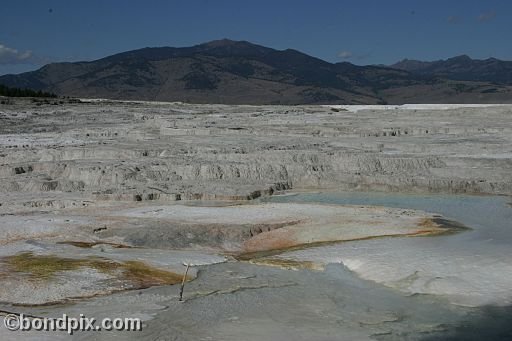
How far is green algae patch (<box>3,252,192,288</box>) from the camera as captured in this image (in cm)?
1020

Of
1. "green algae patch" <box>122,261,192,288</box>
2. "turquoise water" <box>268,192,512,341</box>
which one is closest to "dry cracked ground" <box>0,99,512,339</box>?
"green algae patch" <box>122,261,192,288</box>

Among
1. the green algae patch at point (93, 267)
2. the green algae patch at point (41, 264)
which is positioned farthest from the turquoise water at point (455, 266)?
the green algae patch at point (41, 264)

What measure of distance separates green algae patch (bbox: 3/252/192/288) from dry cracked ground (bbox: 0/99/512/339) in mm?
33

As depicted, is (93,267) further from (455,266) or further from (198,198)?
(198,198)

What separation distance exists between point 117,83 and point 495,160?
18671 centimetres

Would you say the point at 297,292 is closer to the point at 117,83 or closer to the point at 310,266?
the point at 310,266

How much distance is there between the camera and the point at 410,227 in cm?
1353

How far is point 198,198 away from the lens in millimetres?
17844

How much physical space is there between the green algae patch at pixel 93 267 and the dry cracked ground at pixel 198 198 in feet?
0.11

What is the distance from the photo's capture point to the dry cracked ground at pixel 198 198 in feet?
32.9

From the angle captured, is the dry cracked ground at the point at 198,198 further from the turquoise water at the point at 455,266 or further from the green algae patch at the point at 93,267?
the turquoise water at the point at 455,266

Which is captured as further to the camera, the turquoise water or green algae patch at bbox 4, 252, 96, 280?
green algae patch at bbox 4, 252, 96, 280

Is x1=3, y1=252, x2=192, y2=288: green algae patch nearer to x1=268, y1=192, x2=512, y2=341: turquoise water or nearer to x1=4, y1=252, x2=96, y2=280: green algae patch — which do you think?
x1=4, y1=252, x2=96, y2=280: green algae patch

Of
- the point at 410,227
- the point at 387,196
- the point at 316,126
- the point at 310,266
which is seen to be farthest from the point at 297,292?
the point at 316,126
